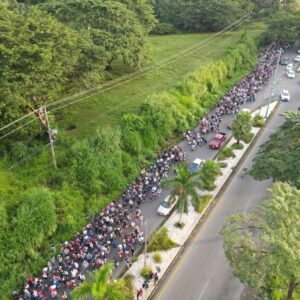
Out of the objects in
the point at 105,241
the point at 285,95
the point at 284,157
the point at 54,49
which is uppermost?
the point at 54,49

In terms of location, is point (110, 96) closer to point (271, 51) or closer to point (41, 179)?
point (41, 179)

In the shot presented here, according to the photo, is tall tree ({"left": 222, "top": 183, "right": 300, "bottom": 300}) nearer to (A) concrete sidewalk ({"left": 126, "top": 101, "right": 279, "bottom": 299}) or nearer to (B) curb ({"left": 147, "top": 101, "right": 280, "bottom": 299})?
(B) curb ({"left": 147, "top": 101, "right": 280, "bottom": 299})

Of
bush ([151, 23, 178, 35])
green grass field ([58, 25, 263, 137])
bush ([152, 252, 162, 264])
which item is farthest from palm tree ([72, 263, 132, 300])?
bush ([151, 23, 178, 35])

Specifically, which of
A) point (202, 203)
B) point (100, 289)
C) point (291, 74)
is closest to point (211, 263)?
point (202, 203)

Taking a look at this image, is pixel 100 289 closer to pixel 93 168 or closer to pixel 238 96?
pixel 93 168

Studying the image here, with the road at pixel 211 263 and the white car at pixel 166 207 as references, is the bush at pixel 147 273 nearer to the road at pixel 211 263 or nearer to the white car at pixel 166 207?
the road at pixel 211 263

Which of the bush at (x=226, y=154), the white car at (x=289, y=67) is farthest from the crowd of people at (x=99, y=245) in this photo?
the white car at (x=289, y=67)
